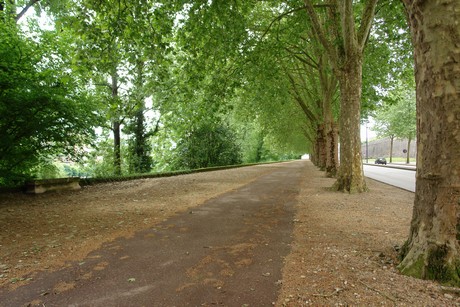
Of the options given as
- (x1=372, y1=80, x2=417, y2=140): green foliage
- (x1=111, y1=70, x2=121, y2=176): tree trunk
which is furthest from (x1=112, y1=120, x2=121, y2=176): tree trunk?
(x1=372, y1=80, x2=417, y2=140): green foliage

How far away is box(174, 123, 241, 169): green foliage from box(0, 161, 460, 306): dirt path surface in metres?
20.3

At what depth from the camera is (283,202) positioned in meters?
8.33

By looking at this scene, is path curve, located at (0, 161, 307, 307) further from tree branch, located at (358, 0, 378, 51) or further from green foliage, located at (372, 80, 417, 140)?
green foliage, located at (372, 80, 417, 140)

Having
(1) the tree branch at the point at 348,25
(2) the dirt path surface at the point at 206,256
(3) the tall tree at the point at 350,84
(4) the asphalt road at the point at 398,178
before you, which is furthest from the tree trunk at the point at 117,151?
(4) the asphalt road at the point at 398,178

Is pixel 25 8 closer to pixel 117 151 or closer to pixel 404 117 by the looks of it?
pixel 117 151

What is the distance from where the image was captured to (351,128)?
31.9ft

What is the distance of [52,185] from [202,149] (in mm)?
19010

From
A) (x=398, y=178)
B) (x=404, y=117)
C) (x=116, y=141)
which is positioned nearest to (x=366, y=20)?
(x=398, y=178)

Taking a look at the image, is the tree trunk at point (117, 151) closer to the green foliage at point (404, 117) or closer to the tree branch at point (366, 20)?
the tree branch at point (366, 20)

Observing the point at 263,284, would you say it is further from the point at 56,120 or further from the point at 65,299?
the point at 56,120

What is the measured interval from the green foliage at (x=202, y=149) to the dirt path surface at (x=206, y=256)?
20.3m

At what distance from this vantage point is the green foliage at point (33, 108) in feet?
24.6

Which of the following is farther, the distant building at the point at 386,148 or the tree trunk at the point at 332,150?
the distant building at the point at 386,148

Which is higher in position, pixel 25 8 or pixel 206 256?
pixel 25 8
